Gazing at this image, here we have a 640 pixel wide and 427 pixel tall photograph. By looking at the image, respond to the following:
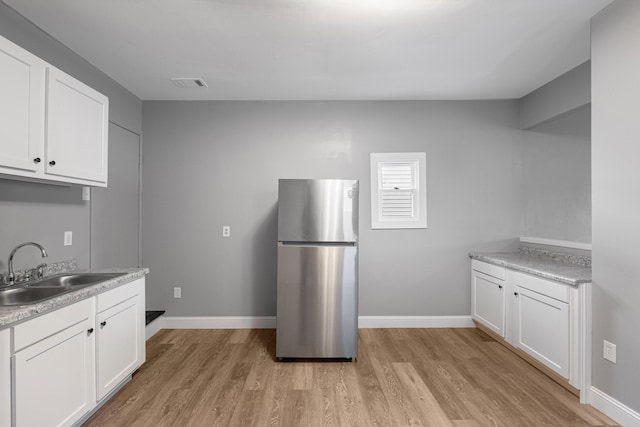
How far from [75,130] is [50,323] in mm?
1256

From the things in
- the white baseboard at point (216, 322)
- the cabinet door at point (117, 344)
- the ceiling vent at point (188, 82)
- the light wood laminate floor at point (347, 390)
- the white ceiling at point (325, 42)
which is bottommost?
the light wood laminate floor at point (347, 390)

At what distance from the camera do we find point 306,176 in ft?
12.6

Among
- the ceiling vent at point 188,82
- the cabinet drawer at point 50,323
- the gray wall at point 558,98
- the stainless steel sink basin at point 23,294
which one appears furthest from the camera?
the ceiling vent at point 188,82

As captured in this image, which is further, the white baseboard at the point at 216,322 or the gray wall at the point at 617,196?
the white baseboard at the point at 216,322

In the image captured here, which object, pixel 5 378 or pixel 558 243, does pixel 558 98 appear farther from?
pixel 5 378

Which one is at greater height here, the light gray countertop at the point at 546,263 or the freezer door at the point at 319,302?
the light gray countertop at the point at 546,263

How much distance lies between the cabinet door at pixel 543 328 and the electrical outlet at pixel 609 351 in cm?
24

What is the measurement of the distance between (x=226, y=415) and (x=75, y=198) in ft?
6.81

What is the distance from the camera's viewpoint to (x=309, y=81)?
3.28 m

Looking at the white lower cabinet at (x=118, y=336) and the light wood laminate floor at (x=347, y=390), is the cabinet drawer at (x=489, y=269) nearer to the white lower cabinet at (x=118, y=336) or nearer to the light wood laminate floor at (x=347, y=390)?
the light wood laminate floor at (x=347, y=390)

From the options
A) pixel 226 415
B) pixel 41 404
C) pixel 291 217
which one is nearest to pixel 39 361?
pixel 41 404

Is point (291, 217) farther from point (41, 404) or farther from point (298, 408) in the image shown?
point (41, 404)

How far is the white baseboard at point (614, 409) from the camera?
1981 millimetres

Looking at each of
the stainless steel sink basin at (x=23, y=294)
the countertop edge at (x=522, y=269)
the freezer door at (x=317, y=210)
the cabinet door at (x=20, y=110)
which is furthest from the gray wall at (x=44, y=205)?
the countertop edge at (x=522, y=269)
